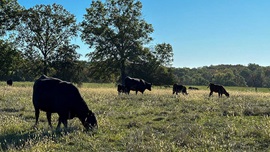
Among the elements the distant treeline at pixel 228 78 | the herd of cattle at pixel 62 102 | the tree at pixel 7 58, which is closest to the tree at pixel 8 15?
the tree at pixel 7 58

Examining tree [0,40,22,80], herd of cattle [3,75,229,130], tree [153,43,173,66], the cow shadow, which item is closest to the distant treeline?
tree [153,43,173,66]

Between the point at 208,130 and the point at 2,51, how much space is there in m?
30.4

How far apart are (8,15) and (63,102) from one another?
1067 inches

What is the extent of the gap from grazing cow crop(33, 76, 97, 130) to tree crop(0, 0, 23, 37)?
2556 cm

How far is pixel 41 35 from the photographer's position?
47.4 meters

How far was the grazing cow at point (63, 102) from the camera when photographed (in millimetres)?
10266

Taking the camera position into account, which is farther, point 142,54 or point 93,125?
point 142,54

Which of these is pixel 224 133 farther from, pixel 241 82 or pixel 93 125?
pixel 241 82

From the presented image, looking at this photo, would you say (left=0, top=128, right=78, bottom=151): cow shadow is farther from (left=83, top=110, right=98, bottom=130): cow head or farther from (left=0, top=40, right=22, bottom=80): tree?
(left=0, top=40, right=22, bottom=80): tree

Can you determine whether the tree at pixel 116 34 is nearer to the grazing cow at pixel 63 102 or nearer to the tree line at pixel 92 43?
the tree line at pixel 92 43

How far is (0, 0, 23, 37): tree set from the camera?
33088 mm

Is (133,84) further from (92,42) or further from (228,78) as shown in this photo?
(228,78)

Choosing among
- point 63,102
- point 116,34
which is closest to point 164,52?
point 116,34

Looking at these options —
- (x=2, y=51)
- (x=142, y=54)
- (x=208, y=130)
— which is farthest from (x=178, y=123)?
(x=142, y=54)
